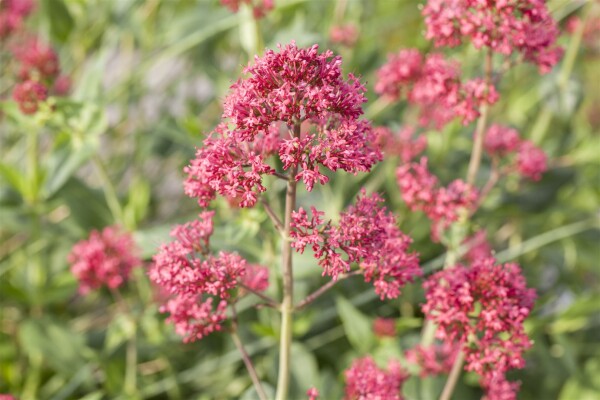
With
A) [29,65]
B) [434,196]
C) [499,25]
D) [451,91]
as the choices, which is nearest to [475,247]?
[434,196]

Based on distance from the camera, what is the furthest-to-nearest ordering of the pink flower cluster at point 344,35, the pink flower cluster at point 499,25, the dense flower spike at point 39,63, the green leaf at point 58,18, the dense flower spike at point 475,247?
1. the green leaf at point 58,18
2. the pink flower cluster at point 344,35
3. the dense flower spike at point 39,63
4. the dense flower spike at point 475,247
5. the pink flower cluster at point 499,25

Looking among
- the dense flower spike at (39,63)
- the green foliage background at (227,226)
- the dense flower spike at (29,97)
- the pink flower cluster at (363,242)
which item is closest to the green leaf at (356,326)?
the green foliage background at (227,226)

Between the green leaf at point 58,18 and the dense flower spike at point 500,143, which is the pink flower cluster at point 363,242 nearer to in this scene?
the dense flower spike at point 500,143

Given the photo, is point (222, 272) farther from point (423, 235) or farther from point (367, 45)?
point (367, 45)

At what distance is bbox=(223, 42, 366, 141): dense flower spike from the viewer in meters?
0.72

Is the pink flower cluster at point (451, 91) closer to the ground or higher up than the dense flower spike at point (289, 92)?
higher up

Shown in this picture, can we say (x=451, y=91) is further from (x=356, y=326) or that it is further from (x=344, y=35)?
(x=344, y=35)

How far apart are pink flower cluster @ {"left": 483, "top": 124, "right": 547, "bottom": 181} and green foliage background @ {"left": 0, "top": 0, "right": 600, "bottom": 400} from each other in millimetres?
202

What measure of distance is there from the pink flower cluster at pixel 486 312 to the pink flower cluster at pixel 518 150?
1.58ft

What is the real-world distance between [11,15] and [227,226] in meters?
0.97

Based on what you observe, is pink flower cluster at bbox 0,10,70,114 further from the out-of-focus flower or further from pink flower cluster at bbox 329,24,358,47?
the out-of-focus flower

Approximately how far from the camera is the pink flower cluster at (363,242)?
0.76m

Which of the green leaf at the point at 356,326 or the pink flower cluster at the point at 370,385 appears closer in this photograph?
the pink flower cluster at the point at 370,385

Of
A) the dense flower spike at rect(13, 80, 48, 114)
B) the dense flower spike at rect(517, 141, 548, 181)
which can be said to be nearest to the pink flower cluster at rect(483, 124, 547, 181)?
the dense flower spike at rect(517, 141, 548, 181)
